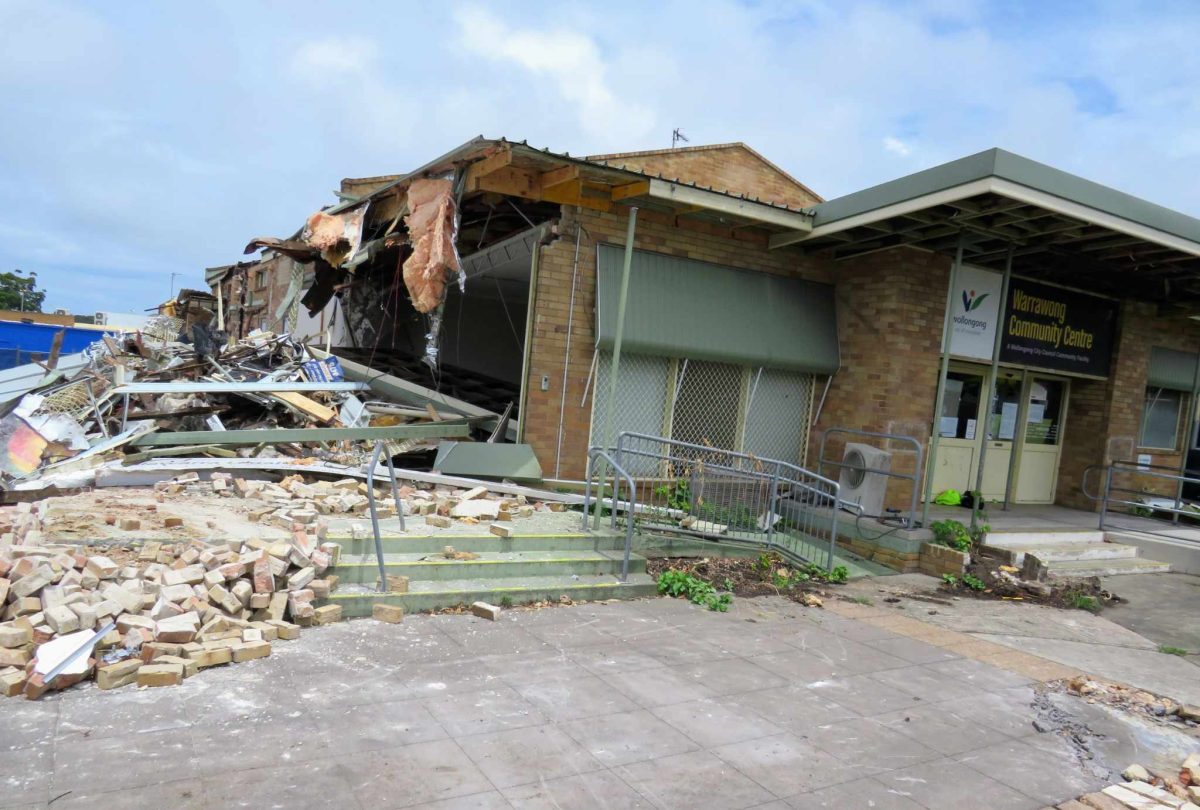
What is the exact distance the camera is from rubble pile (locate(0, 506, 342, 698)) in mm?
4148

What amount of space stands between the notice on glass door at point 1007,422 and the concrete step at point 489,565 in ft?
24.3

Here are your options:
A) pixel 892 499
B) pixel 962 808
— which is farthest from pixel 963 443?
pixel 962 808

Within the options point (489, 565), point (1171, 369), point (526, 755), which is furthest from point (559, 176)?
point (1171, 369)

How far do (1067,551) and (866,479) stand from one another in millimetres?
2753

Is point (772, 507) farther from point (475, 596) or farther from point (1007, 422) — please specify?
point (1007, 422)

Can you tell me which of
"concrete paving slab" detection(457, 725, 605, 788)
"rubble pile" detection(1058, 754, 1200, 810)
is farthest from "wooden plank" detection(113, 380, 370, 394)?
"rubble pile" detection(1058, 754, 1200, 810)

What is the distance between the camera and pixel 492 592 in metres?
6.06

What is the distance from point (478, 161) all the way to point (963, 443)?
782 centimetres

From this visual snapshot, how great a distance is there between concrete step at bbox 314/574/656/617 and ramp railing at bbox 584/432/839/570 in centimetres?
54

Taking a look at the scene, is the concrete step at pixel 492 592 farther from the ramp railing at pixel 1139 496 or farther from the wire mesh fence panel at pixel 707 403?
the ramp railing at pixel 1139 496

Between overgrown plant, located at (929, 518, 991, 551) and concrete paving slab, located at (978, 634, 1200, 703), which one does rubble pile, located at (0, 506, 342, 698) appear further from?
overgrown plant, located at (929, 518, 991, 551)

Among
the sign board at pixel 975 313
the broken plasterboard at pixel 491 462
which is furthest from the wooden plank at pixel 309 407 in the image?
the sign board at pixel 975 313

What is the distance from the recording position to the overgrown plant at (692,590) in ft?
22.2

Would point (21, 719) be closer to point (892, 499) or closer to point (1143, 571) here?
point (892, 499)
